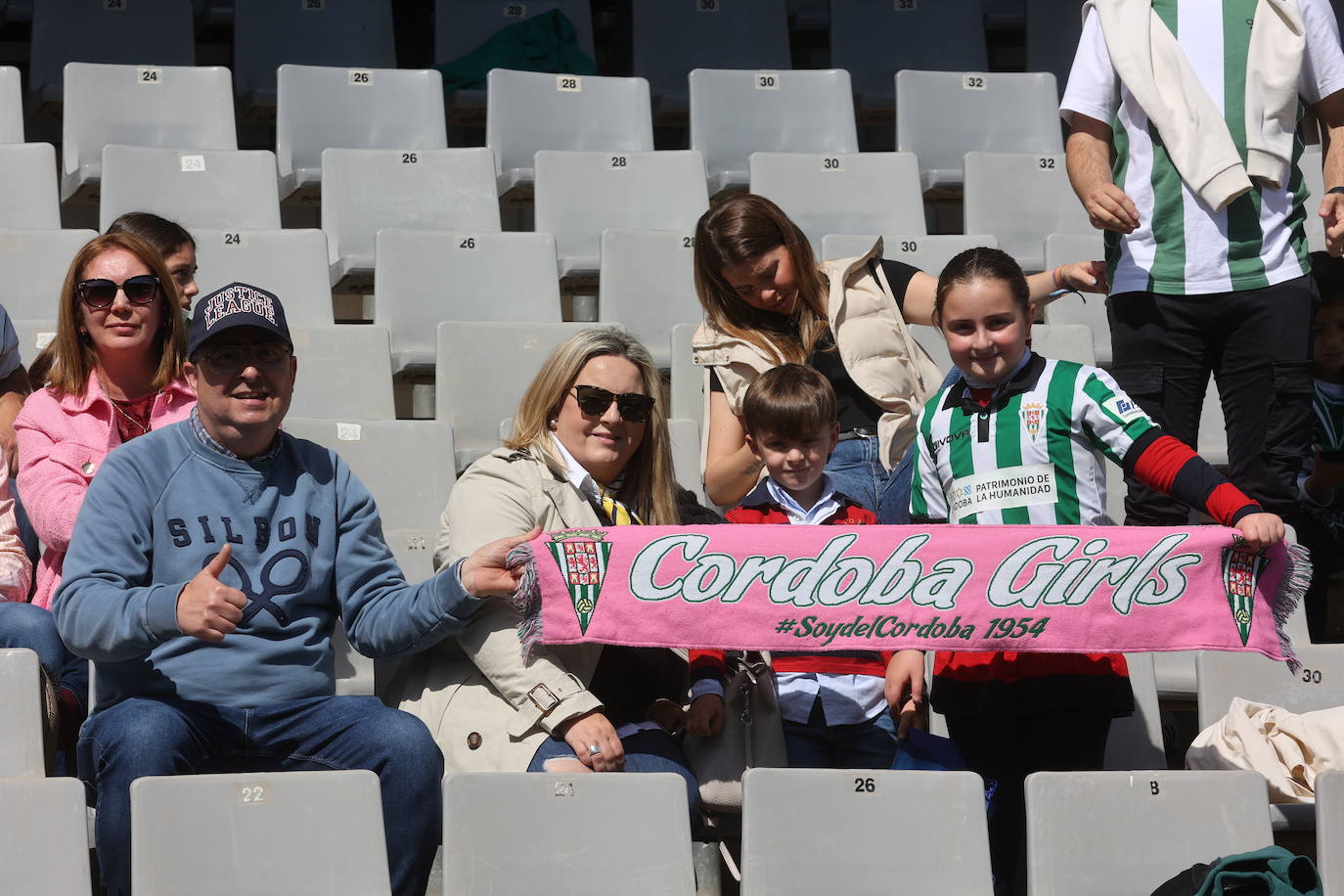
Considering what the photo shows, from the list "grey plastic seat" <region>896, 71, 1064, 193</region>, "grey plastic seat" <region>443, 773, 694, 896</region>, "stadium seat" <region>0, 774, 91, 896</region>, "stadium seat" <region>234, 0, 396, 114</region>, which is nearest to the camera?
"stadium seat" <region>0, 774, 91, 896</region>

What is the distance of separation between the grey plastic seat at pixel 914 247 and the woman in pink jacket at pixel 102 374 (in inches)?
81.3

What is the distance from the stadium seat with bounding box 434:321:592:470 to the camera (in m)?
4.25

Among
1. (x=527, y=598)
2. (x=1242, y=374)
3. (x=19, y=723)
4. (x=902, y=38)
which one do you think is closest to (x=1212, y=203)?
(x=1242, y=374)

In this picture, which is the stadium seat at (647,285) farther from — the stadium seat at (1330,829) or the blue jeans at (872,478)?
the stadium seat at (1330,829)

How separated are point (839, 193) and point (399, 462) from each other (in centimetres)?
221

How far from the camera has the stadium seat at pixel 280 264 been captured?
468 cm

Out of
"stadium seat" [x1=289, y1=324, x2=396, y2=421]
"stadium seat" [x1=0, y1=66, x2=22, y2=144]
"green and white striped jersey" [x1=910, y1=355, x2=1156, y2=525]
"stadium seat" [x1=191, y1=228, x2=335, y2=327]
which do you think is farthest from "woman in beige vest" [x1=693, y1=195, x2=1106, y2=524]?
"stadium seat" [x1=0, y1=66, x2=22, y2=144]

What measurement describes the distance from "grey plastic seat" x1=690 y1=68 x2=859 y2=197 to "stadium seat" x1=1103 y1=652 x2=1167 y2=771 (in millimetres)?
3067

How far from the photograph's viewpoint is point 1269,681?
130 inches

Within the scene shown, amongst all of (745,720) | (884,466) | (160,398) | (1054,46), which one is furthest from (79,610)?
(1054,46)

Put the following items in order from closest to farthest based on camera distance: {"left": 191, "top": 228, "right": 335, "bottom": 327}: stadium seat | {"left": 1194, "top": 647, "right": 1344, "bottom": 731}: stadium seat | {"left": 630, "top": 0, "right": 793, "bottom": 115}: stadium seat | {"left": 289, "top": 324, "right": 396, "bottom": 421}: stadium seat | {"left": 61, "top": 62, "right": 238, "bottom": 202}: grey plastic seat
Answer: {"left": 1194, "top": 647, "right": 1344, "bottom": 731}: stadium seat
{"left": 289, "top": 324, "right": 396, "bottom": 421}: stadium seat
{"left": 191, "top": 228, "right": 335, "bottom": 327}: stadium seat
{"left": 61, "top": 62, "right": 238, "bottom": 202}: grey plastic seat
{"left": 630, "top": 0, "right": 793, "bottom": 115}: stadium seat

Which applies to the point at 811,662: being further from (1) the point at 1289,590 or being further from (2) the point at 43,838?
(2) the point at 43,838

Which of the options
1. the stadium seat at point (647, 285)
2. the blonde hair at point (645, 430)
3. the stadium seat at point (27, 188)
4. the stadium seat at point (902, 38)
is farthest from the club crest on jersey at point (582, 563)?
the stadium seat at point (902, 38)

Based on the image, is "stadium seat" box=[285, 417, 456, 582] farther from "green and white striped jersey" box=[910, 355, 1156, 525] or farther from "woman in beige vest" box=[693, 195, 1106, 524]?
"green and white striped jersey" box=[910, 355, 1156, 525]
